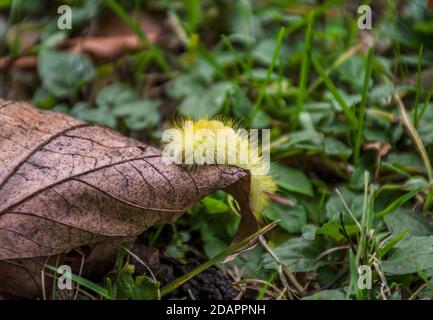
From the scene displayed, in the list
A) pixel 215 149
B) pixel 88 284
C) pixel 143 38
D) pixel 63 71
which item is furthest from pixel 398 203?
pixel 63 71

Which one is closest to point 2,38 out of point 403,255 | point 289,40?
point 289,40

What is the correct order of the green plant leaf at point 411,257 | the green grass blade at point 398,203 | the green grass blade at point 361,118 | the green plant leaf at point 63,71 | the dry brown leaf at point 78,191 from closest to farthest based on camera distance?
the dry brown leaf at point 78,191 → the green plant leaf at point 411,257 → the green grass blade at point 398,203 → the green grass blade at point 361,118 → the green plant leaf at point 63,71

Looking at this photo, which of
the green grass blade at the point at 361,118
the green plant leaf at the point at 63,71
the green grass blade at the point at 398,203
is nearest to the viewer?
the green grass blade at the point at 398,203

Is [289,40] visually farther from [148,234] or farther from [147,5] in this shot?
[148,234]

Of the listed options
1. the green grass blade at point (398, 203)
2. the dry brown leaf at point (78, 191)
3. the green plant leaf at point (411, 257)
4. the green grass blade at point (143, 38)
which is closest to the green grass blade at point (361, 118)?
the green grass blade at point (398, 203)

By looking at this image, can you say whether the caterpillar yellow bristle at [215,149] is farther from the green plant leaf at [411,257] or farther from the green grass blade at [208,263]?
the green plant leaf at [411,257]

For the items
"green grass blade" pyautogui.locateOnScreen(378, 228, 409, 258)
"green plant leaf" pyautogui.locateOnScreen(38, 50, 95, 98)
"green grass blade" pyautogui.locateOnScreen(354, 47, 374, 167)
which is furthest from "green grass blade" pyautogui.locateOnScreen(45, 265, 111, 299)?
"green plant leaf" pyautogui.locateOnScreen(38, 50, 95, 98)

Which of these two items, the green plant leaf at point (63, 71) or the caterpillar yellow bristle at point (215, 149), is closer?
the caterpillar yellow bristle at point (215, 149)

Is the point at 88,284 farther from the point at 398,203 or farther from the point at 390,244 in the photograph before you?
the point at 398,203

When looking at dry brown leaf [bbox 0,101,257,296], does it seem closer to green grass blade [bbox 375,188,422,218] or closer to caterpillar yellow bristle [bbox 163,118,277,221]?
caterpillar yellow bristle [bbox 163,118,277,221]
